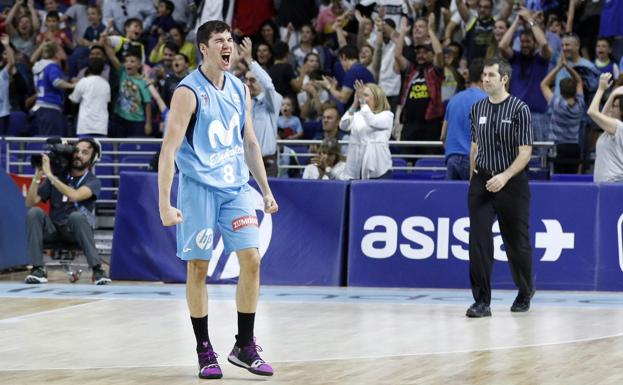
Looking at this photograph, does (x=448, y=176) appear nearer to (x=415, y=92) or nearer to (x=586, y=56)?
(x=415, y=92)

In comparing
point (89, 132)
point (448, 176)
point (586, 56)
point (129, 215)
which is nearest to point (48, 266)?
point (129, 215)

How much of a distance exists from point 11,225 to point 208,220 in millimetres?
8061

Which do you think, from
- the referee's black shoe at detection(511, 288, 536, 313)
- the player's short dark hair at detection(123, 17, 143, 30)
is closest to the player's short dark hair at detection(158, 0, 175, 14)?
the player's short dark hair at detection(123, 17, 143, 30)

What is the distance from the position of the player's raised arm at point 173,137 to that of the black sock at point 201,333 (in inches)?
28.0

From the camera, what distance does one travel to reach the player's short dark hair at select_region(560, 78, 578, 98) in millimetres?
16359

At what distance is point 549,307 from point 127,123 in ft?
30.2

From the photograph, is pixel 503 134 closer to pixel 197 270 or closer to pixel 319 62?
pixel 197 270

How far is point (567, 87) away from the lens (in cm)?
1636

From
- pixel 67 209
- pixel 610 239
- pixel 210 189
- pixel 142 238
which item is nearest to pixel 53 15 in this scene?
pixel 67 209

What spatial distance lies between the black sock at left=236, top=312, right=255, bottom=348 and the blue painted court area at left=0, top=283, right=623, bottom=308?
4.43 meters

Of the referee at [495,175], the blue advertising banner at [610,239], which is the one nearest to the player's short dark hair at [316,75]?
the blue advertising banner at [610,239]

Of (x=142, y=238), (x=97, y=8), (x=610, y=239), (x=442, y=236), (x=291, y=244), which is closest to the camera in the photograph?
(x=610, y=239)

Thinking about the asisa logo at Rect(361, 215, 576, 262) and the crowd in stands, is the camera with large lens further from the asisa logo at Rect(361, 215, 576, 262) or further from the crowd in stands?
the asisa logo at Rect(361, 215, 576, 262)

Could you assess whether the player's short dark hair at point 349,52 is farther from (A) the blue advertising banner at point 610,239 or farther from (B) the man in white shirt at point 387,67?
(A) the blue advertising banner at point 610,239
